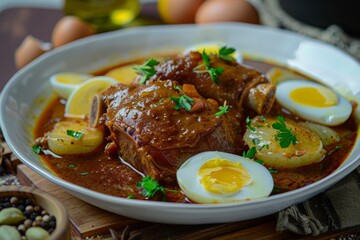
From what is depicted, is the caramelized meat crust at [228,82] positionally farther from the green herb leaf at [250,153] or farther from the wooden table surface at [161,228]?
the wooden table surface at [161,228]

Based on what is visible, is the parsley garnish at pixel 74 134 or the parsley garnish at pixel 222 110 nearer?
the parsley garnish at pixel 222 110

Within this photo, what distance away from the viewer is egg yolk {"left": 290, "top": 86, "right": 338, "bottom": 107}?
4.47m

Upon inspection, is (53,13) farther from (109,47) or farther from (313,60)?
(313,60)

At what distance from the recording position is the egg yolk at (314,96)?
4.47 meters

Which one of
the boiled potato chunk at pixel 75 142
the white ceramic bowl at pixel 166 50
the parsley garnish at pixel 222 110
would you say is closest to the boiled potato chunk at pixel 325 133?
the white ceramic bowl at pixel 166 50

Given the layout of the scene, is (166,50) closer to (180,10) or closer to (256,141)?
(180,10)

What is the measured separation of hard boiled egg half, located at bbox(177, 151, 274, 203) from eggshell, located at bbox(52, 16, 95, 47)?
261 cm

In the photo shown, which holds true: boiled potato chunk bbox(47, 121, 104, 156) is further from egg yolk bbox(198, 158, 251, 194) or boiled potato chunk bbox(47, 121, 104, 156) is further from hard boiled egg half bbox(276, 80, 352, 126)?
hard boiled egg half bbox(276, 80, 352, 126)

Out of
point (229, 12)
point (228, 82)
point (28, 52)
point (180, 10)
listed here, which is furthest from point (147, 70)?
point (180, 10)

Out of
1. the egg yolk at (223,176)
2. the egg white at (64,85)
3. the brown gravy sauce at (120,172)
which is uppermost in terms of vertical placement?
the egg yolk at (223,176)

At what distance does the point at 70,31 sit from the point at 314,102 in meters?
2.52

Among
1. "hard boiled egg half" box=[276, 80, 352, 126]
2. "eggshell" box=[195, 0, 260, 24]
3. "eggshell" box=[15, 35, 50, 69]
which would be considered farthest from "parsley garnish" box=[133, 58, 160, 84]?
"eggshell" box=[195, 0, 260, 24]

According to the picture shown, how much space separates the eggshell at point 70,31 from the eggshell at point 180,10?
3.07 feet

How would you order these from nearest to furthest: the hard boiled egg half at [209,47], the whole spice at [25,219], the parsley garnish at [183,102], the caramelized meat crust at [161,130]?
the whole spice at [25,219]
the caramelized meat crust at [161,130]
the parsley garnish at [183,102]
the hard boiled egg half at [209,47]
